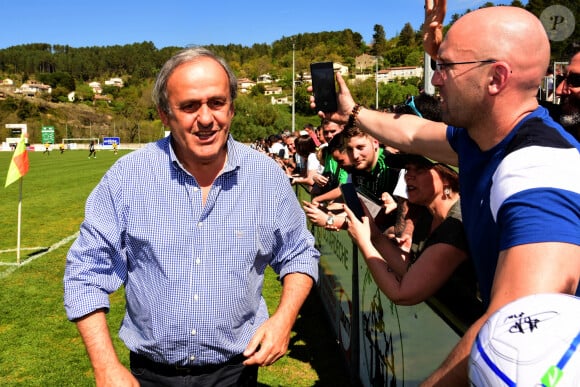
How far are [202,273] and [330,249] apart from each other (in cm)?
411

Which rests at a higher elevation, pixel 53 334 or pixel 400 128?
pixel 400 128

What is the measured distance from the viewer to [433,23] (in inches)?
116

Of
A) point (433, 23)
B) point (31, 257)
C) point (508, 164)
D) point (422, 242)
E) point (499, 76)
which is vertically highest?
point (433, 23)

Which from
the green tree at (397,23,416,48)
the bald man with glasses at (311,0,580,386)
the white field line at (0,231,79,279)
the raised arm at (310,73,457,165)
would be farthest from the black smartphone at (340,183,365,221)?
the green tree at (397,23,416,48)

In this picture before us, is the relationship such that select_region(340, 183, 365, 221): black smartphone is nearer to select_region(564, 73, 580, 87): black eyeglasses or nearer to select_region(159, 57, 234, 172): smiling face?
select_region(159, 57, 234, 172): smiling face

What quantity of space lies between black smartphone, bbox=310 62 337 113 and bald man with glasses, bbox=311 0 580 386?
1.33 metres

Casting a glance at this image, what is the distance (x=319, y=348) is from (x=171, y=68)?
4.13 meters

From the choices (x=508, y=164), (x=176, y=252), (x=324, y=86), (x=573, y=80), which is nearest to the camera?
(x=508, y=164)

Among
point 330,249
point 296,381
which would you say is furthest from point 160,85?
point 330,249

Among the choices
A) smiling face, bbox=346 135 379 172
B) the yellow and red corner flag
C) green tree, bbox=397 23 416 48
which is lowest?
the yellow and red corner flag

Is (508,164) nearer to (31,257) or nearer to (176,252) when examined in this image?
(176,252)

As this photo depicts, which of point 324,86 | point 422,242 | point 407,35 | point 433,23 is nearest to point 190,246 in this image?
point 422,242

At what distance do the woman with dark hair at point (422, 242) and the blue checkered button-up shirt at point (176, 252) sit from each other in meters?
0.39

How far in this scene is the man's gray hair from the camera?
2398 mm
